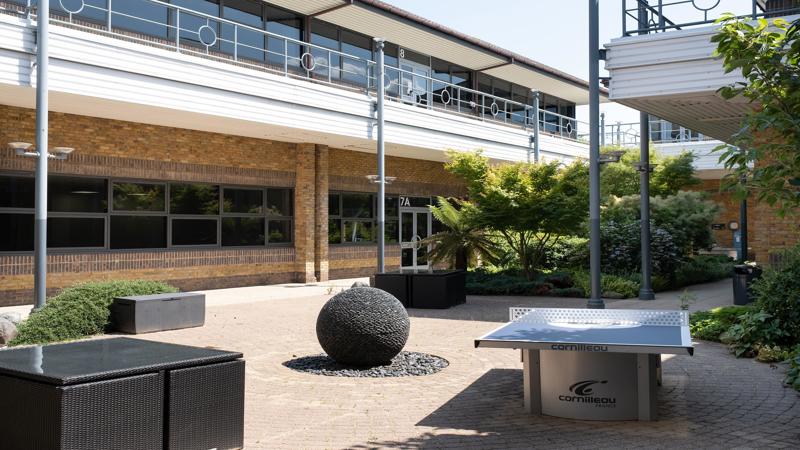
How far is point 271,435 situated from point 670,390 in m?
4.11

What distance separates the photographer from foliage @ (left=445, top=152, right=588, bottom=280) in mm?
19219

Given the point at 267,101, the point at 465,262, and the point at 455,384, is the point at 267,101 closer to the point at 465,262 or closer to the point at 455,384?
the point at 465,262

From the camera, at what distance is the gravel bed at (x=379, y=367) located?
8.64 m

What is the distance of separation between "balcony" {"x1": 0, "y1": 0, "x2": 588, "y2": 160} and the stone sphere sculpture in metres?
8.73

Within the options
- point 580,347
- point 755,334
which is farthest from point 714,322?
point 580,347

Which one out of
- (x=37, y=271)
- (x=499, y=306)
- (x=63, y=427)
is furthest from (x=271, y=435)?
(x=499, y=306)

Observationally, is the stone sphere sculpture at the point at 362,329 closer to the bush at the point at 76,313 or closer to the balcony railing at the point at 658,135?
the bush at the point at 76,313

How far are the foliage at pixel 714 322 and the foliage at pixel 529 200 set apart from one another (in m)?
7.09

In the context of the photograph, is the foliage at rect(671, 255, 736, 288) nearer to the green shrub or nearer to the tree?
the green shrub

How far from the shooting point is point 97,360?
4918mm

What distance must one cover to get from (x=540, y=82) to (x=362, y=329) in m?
28.0

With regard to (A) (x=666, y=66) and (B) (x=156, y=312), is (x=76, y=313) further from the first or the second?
(A) (x=666, y=66)

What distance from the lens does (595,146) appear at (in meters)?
13.1

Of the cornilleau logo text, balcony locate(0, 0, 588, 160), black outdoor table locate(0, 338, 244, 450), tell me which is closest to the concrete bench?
balcony locate(0, 0, 588, 160)
